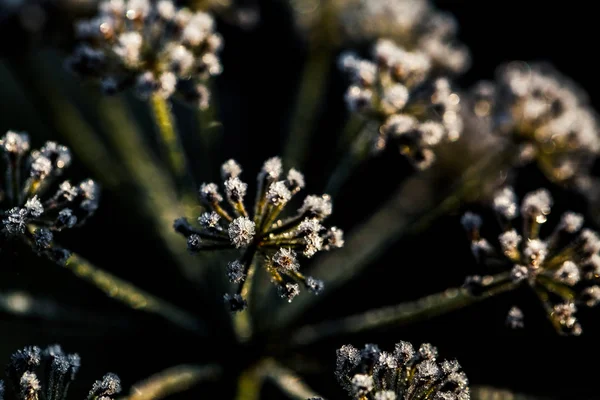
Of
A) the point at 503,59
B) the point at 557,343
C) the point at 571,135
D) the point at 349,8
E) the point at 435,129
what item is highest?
the point at 503,59

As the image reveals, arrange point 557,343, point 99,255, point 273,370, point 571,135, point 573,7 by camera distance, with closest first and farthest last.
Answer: point 273,370 < point 571,135 < point 557,343 < point 99,255 < point 573,7

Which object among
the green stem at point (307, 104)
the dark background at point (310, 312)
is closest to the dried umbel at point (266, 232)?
the dark background at point (310, 312)

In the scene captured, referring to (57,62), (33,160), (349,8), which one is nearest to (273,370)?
(33,160)

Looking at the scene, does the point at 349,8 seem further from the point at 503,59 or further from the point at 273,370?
the point at 273,370

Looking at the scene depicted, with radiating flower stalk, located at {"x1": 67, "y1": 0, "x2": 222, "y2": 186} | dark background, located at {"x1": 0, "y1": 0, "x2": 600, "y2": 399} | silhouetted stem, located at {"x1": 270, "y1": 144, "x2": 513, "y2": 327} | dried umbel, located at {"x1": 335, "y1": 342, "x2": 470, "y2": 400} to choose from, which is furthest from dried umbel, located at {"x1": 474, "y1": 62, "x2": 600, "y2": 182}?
dried umbel, located at {"x1": 335, "y1": 342, "x2": 470, "y2": 400}

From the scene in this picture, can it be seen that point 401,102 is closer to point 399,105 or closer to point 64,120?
point 399,105

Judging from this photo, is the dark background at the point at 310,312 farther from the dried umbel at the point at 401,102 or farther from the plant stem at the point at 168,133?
the dried umbel at the point at 401,102

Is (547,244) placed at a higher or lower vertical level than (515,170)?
lower

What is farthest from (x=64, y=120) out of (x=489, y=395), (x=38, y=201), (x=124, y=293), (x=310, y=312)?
(x=489, y=395)
